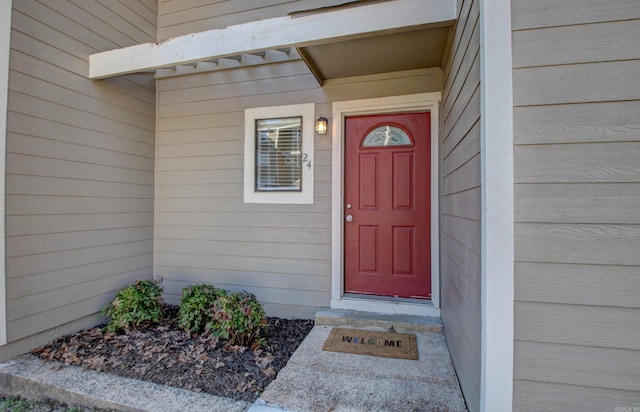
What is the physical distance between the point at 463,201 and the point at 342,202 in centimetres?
134

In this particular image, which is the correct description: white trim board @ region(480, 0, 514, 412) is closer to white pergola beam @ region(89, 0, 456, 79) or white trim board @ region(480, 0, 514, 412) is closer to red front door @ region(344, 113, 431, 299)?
white pergola beam @ region(89, 0, 456, 79)

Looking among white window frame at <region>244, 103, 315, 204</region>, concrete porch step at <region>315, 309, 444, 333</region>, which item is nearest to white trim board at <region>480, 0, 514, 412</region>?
concrete porch step at <region>315, 309, 444, 333</region>

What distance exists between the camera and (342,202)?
9.55 feet

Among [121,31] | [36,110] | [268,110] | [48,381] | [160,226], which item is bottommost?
[48,381]

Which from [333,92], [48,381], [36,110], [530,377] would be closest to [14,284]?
[48,381]

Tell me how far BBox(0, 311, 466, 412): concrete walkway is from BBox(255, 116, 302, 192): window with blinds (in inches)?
64.4

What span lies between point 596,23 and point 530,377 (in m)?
1.46

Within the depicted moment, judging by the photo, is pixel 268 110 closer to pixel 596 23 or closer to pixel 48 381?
pixel 596 23

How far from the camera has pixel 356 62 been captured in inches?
99.6

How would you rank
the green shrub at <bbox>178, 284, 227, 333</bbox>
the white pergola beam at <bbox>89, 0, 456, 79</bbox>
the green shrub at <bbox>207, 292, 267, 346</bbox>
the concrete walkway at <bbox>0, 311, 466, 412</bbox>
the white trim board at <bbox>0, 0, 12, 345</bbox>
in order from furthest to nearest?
the green shrub at <bbox>178, 284, 227, 333</bbox> → the green shrub at <bbox>207, 292, 267, 346</bbox> → the white trim board at <bbox>0, 0, 12, 345</bbox> → the white pergola beam at <bbox>89, 0, 456, 79</bbox> → the concrete walkway at <bbox>0, 311, 466, 412</bbox>

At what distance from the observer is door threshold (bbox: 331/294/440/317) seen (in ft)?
8.69

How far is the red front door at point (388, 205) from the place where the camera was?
9.07 feet

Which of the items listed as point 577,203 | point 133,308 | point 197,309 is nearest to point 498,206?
point 577,203

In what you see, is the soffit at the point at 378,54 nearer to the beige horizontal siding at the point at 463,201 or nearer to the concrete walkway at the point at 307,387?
the beige horizontal siding at the point at 463,201
